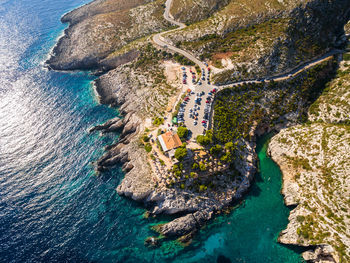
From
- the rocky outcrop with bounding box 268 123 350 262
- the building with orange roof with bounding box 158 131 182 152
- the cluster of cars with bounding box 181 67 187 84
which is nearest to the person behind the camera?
the rocky outcrop with bounding box 268 123 350 262

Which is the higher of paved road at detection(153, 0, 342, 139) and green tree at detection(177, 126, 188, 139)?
paved road at detection(153, 0, 342, 139)

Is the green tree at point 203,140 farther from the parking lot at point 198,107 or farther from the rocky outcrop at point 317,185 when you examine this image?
the rocky outcrop at point 317,185

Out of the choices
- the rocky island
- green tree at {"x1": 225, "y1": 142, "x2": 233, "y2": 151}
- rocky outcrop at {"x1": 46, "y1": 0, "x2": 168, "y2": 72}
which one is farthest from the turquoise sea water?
rocky outcrop at {"x1": 46, "y1": 0, "x2": 168, "y2": 72}

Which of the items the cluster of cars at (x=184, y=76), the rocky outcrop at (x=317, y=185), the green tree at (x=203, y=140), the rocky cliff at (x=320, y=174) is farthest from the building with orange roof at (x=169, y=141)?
the rocky outcrop at (x=317, y=185)

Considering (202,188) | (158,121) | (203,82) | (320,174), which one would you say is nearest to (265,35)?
(203,82)

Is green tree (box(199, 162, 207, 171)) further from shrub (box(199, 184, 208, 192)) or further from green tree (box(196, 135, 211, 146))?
green tree (box(196, 135, 211, 146))

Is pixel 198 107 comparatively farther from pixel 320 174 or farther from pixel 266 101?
pixel 320 174
